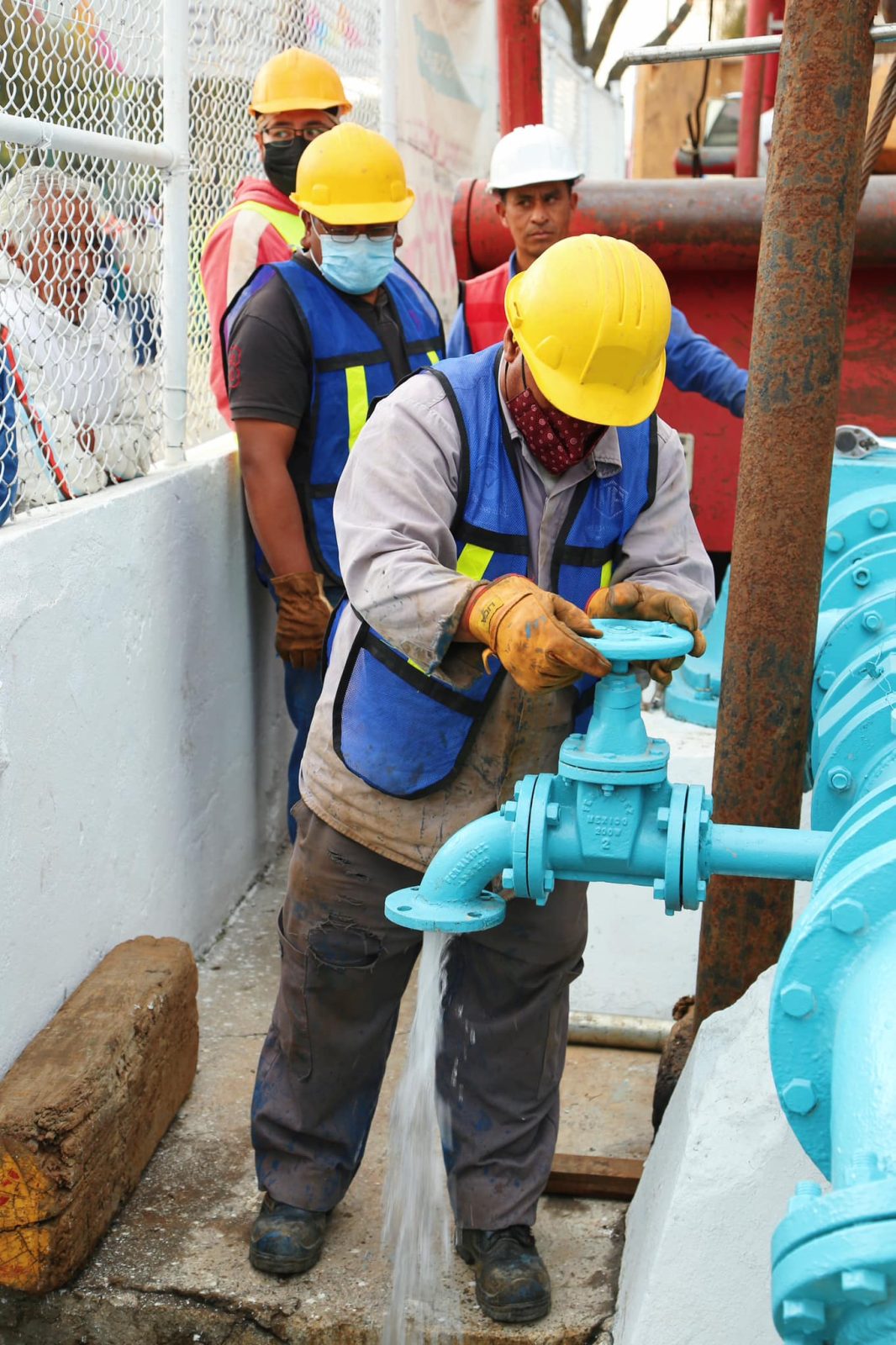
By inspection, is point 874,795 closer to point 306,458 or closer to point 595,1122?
point 595,1122

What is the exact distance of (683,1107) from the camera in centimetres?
246

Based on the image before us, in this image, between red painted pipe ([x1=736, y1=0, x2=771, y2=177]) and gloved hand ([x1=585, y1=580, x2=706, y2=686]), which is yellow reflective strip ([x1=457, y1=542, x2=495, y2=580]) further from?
red painted pipe ([x1=736, y1=0, x2=771, y2=177])

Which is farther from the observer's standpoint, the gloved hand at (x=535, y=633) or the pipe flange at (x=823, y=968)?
the gloved hand at (x=535, y=633)

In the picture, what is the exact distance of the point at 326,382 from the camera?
3701 millimetres

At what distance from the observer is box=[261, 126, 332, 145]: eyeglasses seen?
4.25m

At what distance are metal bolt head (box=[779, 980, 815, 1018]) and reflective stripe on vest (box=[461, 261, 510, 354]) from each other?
3010mm

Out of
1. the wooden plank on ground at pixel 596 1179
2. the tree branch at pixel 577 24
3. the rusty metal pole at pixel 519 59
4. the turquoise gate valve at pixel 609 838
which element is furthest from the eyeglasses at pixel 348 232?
the tree branch at pixel 577 24

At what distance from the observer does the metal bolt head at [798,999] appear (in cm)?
128

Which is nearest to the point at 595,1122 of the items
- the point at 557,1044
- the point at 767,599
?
the point at 557,1044

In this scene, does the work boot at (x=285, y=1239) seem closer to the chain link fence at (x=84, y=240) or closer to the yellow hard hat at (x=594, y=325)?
the chain link fence at (x=84, y=240)

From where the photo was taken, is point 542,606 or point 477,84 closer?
point 542,606

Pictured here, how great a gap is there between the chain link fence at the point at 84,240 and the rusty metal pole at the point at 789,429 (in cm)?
139

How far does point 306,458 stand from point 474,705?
1552mm

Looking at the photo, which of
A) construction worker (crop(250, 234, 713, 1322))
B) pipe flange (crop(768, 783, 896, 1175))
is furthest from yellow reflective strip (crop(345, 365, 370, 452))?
pipe flange (crop(768, 783, 896, 1175))
